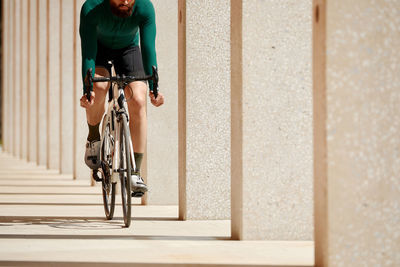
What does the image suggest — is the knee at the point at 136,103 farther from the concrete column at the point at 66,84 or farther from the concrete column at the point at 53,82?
the concrete column at the point at 53,82

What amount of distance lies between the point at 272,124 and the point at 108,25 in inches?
72.4

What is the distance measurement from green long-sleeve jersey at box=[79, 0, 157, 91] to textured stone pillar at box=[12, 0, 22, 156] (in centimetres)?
2276

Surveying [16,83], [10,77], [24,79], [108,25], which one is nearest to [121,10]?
[108,25]

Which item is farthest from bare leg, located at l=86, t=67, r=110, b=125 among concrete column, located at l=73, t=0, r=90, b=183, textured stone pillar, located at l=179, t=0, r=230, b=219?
concrete column, located at l=73, t=0, r=90, b=183

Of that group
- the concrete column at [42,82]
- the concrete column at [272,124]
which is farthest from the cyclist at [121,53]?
the concrete column at [42,82]

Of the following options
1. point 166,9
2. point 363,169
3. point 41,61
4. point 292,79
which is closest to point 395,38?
point 363,169

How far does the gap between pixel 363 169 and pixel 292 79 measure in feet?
6.23

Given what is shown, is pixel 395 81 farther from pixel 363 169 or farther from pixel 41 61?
pixel 41 61

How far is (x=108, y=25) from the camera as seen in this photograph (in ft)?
25.8

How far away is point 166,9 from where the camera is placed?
34.8 ft

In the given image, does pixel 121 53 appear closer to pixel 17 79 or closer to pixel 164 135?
pixel 164 135

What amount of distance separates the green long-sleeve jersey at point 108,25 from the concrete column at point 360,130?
2787 millimetres

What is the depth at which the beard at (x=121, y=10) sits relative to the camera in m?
7.68

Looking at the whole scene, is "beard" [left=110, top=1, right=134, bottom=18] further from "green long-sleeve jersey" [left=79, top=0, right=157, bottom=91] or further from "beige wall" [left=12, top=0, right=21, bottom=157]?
"beige wall" [left=12, top=0, right=21, bottom=157]
